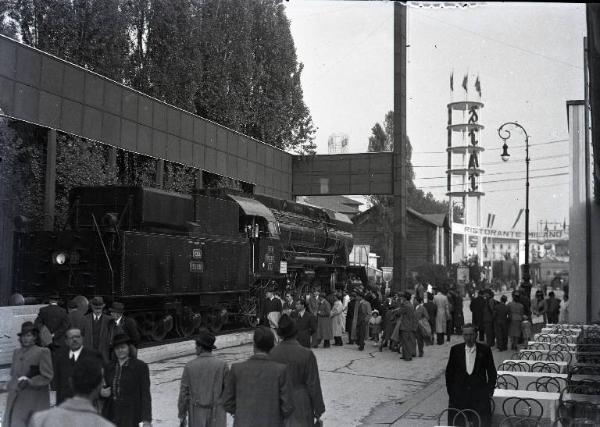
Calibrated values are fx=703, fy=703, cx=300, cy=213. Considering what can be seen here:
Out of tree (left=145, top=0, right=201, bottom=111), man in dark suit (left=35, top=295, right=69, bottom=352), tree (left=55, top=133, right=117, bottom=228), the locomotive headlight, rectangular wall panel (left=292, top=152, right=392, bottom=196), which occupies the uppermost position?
tree (left=145, top=0, right=201, bottom=111)

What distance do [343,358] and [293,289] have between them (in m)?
8.31

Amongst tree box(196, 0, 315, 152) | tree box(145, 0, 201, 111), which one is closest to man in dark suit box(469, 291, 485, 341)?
tree box(196, 0, 315, 152)

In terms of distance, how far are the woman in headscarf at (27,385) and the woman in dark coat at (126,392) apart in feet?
2.00

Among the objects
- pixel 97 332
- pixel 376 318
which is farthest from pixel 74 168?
pixel 97 332

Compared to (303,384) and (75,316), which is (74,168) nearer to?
(75,316)

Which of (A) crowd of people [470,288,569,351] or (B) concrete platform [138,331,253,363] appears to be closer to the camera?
(B) concrete platform [138,331,253,363]

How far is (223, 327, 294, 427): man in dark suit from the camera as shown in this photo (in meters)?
5.35

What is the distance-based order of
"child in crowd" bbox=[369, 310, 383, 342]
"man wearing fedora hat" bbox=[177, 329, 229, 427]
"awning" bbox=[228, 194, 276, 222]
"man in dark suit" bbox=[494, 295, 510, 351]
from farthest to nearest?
"awning" bbox=[228, 194, 276, 222] → "child in crowd" bbox=[369, 310, 383, 342] → "man in dark suit" bbox=[494, 295, 510, 351] → "man wearing fedora hat" bbox=[177, 329, 229, 427]

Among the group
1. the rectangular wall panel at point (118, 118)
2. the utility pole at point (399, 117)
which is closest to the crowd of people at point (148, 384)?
the rectangular wall panel at point (118, 118)

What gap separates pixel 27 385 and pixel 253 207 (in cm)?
1382

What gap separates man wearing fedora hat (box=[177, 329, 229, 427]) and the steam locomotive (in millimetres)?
7939

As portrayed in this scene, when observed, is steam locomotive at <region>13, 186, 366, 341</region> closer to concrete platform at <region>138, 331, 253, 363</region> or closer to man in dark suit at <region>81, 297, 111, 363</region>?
concrete platform at <region>138, 331, 253, 363</region>

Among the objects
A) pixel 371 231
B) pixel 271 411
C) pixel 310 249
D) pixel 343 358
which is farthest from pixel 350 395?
pixel 371 231

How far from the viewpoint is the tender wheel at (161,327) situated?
1505cm
